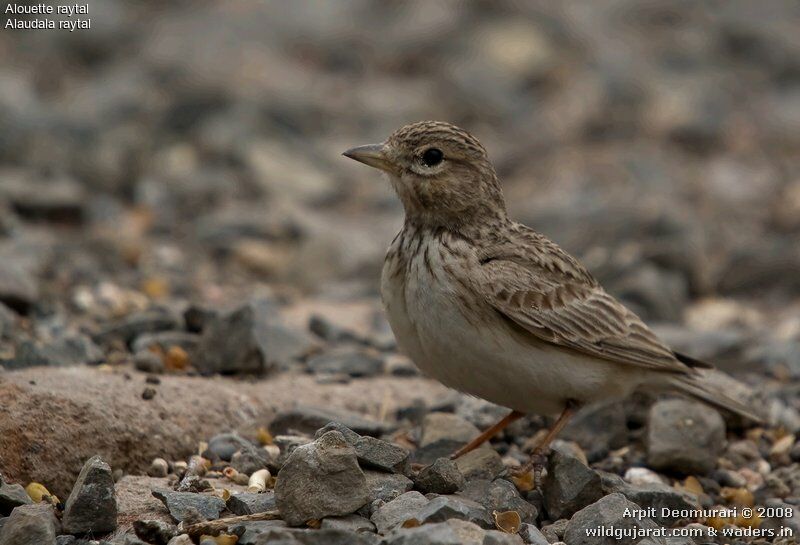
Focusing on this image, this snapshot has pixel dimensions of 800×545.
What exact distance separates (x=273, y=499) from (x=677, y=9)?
15.1m

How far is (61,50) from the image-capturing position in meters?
15.6

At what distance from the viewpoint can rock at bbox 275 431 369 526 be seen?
4973mm

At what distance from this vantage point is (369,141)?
14305mm

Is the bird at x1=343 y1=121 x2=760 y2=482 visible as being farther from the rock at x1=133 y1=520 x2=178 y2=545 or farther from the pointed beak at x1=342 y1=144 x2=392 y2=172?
the rock at x1=133 y1=520 x2=178 y2=545

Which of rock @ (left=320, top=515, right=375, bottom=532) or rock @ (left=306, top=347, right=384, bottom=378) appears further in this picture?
rock @ (left=306, top=347, right=384, bottom=378)

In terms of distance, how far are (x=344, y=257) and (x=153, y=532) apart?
240 inches

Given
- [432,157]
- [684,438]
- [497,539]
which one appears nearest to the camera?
[497,539]

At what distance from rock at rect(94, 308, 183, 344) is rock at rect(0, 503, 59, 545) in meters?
2.81

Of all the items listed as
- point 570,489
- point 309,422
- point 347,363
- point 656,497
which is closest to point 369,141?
point 347,363

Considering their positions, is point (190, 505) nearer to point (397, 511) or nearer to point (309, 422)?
point (397, 511)

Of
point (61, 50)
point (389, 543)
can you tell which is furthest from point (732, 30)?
point (389, 543)

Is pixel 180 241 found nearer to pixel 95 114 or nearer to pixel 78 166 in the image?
pixel 78 166

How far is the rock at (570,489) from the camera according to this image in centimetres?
573

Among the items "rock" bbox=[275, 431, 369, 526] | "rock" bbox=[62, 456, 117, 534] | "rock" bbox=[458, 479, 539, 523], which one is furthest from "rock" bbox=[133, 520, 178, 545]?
"rock" bbox=[458, 479, 539, 523]
